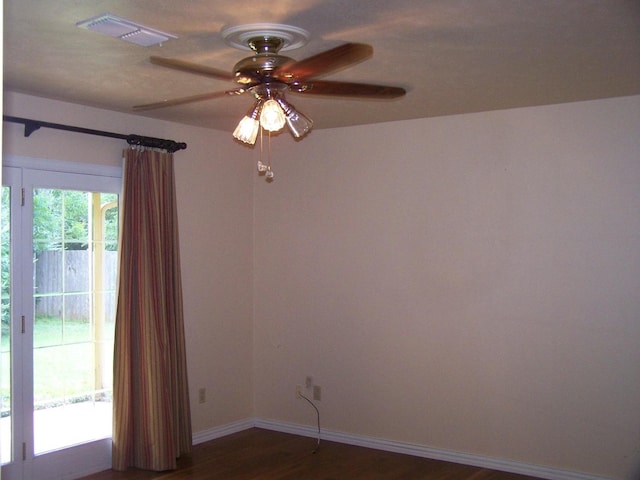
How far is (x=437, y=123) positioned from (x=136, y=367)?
2.77 meters

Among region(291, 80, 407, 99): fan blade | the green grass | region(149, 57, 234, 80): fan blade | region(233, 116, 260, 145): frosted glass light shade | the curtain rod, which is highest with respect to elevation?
the curtain rod

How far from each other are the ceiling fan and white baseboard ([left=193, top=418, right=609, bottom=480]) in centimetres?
291

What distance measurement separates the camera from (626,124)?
4117 millimetres

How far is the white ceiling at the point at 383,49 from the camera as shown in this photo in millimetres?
2502

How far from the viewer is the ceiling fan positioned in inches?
99.2

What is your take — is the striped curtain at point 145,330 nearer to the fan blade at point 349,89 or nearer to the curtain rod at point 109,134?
the curtain rod at point 109,134

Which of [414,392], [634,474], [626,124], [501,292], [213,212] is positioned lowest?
[634,474]

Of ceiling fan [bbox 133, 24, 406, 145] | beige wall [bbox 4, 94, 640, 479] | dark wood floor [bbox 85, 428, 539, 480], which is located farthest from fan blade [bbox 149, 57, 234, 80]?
dark wood floor [bbox 85, 428, 539, 480]

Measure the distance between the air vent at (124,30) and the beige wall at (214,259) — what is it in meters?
1.93

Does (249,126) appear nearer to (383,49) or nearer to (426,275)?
(383,49)

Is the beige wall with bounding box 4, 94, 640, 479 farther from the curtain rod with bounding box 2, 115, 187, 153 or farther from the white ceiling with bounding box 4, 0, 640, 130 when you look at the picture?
the white ceiling with bounding box 4, 0, 640, 130

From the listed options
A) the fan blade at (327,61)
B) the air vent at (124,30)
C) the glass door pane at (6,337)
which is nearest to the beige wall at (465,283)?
the glass door pane at (6,337)

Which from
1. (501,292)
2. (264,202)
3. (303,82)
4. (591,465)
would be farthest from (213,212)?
(591,465)

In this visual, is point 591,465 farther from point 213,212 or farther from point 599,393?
point 213,212
